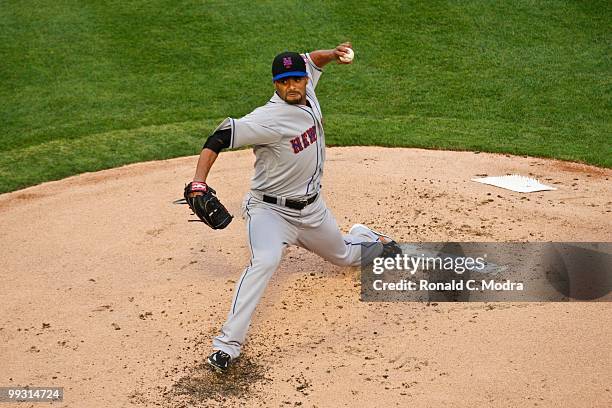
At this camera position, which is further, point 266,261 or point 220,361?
point 266,261

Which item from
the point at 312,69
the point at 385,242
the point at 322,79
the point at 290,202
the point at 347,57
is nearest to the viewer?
the point at 290,202

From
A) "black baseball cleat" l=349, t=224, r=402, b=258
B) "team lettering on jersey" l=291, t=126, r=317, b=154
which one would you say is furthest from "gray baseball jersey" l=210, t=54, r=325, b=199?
"black baseball cleat" l=349, t=224, r=402, b=258

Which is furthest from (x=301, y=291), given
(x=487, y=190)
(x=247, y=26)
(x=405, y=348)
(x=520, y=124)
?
(x=247, y=26)

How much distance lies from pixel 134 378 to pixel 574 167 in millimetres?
5067

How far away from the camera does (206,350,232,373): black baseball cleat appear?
4.92 m

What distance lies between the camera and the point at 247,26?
12.2 metres

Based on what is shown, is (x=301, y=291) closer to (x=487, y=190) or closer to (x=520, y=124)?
(x=487, y=190)

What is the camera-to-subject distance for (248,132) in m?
5.13

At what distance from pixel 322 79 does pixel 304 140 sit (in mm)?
5749

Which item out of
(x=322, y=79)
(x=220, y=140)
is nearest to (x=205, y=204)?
(x=220, y=140)
